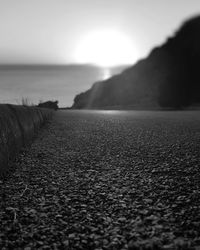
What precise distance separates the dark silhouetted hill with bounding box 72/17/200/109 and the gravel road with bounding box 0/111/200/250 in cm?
5626

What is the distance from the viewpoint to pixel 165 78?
7412 centimetres

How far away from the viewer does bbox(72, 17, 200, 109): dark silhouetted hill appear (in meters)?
65.1

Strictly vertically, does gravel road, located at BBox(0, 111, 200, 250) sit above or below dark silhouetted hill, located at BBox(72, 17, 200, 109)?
below

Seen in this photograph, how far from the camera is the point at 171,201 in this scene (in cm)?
441

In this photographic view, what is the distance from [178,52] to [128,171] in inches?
2807

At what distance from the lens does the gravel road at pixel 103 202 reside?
3432 millimetres

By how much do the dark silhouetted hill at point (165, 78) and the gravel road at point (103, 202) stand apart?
56256mm

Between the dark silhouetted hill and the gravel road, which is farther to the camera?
the dark silhouetted hill

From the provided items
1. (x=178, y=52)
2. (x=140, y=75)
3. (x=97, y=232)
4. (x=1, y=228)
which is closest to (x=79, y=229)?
(x=97, y=232)

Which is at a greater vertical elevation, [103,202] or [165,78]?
[165,78]

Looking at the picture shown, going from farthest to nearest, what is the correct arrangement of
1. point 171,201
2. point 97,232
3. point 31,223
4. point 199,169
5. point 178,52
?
point 178,52, point 199,169, point 171,201, point 31,223, point 97,232

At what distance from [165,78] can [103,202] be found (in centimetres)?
7194

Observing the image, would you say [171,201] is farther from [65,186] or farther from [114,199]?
[65,186]

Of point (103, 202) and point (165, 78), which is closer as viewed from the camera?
point (103, 202)
